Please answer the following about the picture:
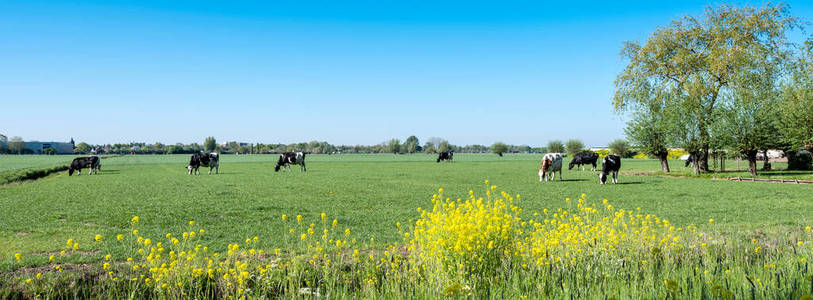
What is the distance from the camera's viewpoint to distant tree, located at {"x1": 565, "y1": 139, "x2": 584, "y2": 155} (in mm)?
118900

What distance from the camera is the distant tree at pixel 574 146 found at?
11890 centimetres

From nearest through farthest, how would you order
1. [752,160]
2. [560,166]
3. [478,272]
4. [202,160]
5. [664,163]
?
[478,272]
[560,166]
[752,160]
[664,163]
[202,160]

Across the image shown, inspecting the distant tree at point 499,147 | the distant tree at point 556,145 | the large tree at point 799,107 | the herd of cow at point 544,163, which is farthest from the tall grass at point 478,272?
the distant tree at point 499,147

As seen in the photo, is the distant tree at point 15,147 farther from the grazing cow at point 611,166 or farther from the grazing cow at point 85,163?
the grazing cow at point 611,166

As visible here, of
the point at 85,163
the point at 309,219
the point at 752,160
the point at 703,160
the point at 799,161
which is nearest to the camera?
the point at 309,219

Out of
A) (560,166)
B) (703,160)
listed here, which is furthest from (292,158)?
(703,160)

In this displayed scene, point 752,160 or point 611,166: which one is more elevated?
point 752,160

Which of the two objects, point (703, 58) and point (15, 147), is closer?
point (703, 58)

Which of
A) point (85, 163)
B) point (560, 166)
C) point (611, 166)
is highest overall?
point (611, 166)

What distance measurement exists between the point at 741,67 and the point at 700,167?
9.79 metres

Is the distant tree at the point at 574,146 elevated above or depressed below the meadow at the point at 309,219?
above

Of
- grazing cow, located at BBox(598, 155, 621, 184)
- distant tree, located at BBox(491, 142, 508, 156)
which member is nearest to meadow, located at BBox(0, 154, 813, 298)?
grazing cow, located at BBox(598, 155, 621, 184)

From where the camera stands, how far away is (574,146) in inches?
4722

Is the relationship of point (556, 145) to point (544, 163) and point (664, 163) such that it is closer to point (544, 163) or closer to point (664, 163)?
point (664, 163)
